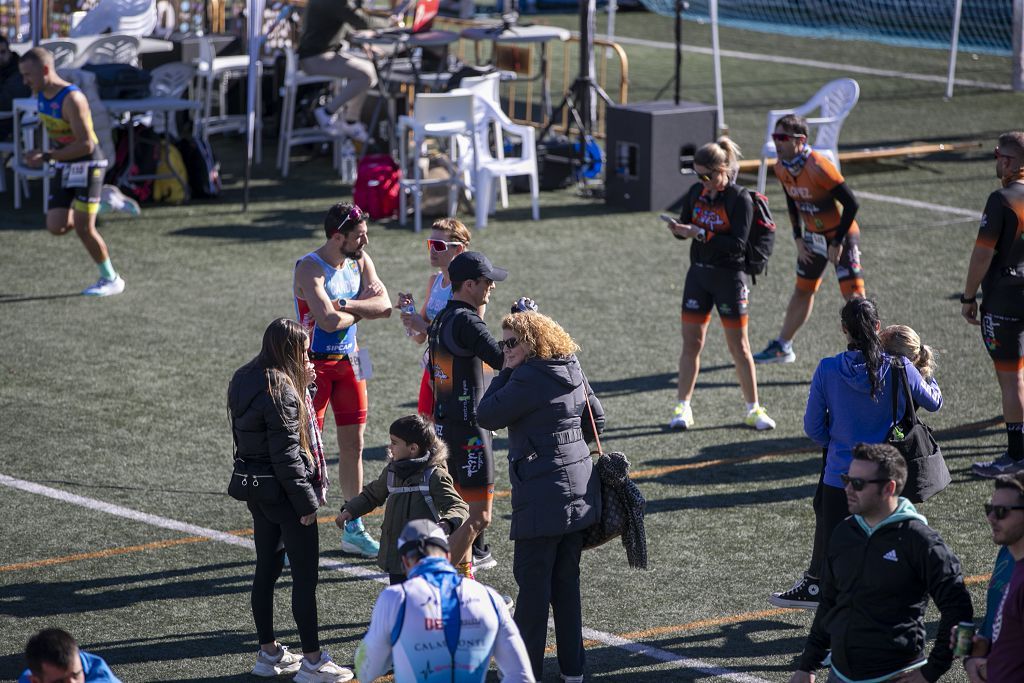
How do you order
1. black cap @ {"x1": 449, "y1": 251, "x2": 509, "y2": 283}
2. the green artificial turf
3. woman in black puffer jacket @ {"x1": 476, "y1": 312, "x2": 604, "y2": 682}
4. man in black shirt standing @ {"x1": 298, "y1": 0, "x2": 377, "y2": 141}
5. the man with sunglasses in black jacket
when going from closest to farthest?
the man with sunglasses in black jacket < woman in black puffer jacket @ {"x1": 476, "y1": 312, "x2": 604, "y2": 682} < black cap @ {"x1": 449, "y1": 251, "x2": 509, "y2": 283} < the green artificial turf < man in black shirt standing @ {"x1": 298, "y1": 0, "x2": 377, "y2": 141}

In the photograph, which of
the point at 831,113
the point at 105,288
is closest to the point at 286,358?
the point at 105,288

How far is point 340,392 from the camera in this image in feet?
24.8

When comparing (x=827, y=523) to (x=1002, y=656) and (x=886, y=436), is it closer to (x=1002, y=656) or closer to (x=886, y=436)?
(x=886, y=436)

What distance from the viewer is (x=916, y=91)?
2270 centimetres

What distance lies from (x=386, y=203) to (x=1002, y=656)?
37.5 feet

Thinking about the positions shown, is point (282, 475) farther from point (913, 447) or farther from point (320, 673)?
point (913, 447)

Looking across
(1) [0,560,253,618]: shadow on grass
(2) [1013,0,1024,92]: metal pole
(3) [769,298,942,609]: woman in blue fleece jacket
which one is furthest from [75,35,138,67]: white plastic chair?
(2) [1013,0,1024,92]: metal pole

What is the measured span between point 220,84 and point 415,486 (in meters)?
14.0

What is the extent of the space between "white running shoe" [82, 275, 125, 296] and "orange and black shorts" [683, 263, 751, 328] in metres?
5.58

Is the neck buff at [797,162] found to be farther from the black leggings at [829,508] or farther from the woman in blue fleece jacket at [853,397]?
the black leggings at [829,508]

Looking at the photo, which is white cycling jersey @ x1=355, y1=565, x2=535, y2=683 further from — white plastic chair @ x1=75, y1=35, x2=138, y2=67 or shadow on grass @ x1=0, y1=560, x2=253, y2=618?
white plastic chair @ x1=75, y1=35, x2=138, y2=67

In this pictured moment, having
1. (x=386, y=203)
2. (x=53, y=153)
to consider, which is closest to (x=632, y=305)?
(x=386, y=203)

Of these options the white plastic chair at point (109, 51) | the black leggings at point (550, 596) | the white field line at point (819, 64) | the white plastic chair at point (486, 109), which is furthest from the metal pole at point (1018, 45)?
the black leggings at point (550, 596)

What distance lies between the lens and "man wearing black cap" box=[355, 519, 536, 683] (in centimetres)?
428
